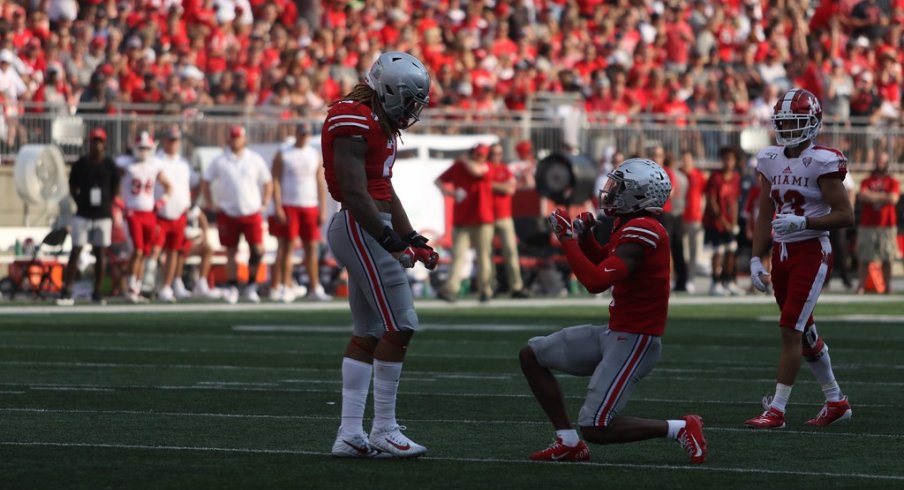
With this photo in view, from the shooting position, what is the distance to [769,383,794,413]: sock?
9.52 meters

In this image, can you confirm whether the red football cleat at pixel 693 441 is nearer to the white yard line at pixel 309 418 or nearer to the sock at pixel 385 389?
the sock at pixel 385 389

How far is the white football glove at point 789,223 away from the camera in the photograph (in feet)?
31.5

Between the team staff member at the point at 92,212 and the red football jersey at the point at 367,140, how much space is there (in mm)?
13148

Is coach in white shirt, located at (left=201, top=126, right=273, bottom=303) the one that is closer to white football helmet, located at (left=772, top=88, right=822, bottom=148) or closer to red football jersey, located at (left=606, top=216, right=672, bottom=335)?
white football helmet, located at (left=772, top=88, right=822, bottom=148)

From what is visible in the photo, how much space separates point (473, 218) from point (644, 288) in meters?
13.8

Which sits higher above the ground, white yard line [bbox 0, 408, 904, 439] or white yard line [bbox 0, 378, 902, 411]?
white yard line [bbox 0, 408, 904, 439]

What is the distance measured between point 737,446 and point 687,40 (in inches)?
967

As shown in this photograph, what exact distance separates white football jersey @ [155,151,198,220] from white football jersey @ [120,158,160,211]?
6.0 inches

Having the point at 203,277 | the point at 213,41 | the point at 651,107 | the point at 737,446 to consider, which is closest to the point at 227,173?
the point at 203,277

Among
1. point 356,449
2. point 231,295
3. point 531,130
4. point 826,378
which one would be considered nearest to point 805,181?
point 826,378

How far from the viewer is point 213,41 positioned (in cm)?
Result: 2723

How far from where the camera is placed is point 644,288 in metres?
7.86

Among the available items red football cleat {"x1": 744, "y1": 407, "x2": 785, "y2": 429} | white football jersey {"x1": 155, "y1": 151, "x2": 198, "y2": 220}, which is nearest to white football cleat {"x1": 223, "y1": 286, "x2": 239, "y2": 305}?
white football jersey {"x1": 155, "y1": 151, "x2": 198, "y2": 220}

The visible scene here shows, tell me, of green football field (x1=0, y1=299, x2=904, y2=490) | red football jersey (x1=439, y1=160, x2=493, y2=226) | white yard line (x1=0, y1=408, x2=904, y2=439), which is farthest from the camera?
red football jersey (x1=439, y1=160, x2=493, y2=226)
